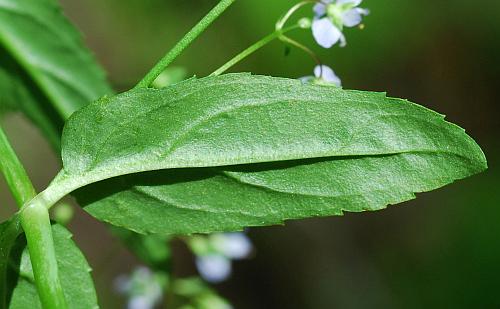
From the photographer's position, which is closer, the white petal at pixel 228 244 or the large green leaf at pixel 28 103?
the large green leaf at pixel 28 103

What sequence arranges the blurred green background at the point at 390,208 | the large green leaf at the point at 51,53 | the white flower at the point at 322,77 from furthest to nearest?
the blurred green background at the point at 390,208 < the large green leaf at the point at 51,53 < the white flower at the point at 322,77

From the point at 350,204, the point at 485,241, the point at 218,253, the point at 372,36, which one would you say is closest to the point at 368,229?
the point at 485,241

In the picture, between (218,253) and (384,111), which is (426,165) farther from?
(218,253)

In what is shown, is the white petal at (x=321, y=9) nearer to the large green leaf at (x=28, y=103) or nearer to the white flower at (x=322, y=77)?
the white flower at (x=322, y=77)

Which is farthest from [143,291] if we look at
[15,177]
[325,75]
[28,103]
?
[15,177]

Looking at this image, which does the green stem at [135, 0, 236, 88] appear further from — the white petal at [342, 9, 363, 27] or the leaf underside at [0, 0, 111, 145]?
the leaf underside at [0, 0, 111, 145]

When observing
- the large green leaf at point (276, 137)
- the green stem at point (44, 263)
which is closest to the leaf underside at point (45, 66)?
the large green leaf at point (276, 137)

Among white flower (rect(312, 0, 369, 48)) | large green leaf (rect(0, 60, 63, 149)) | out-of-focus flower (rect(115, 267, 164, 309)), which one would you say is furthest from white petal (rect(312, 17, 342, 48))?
out-of-focus flower (rect(115, 267, 164, 309))
